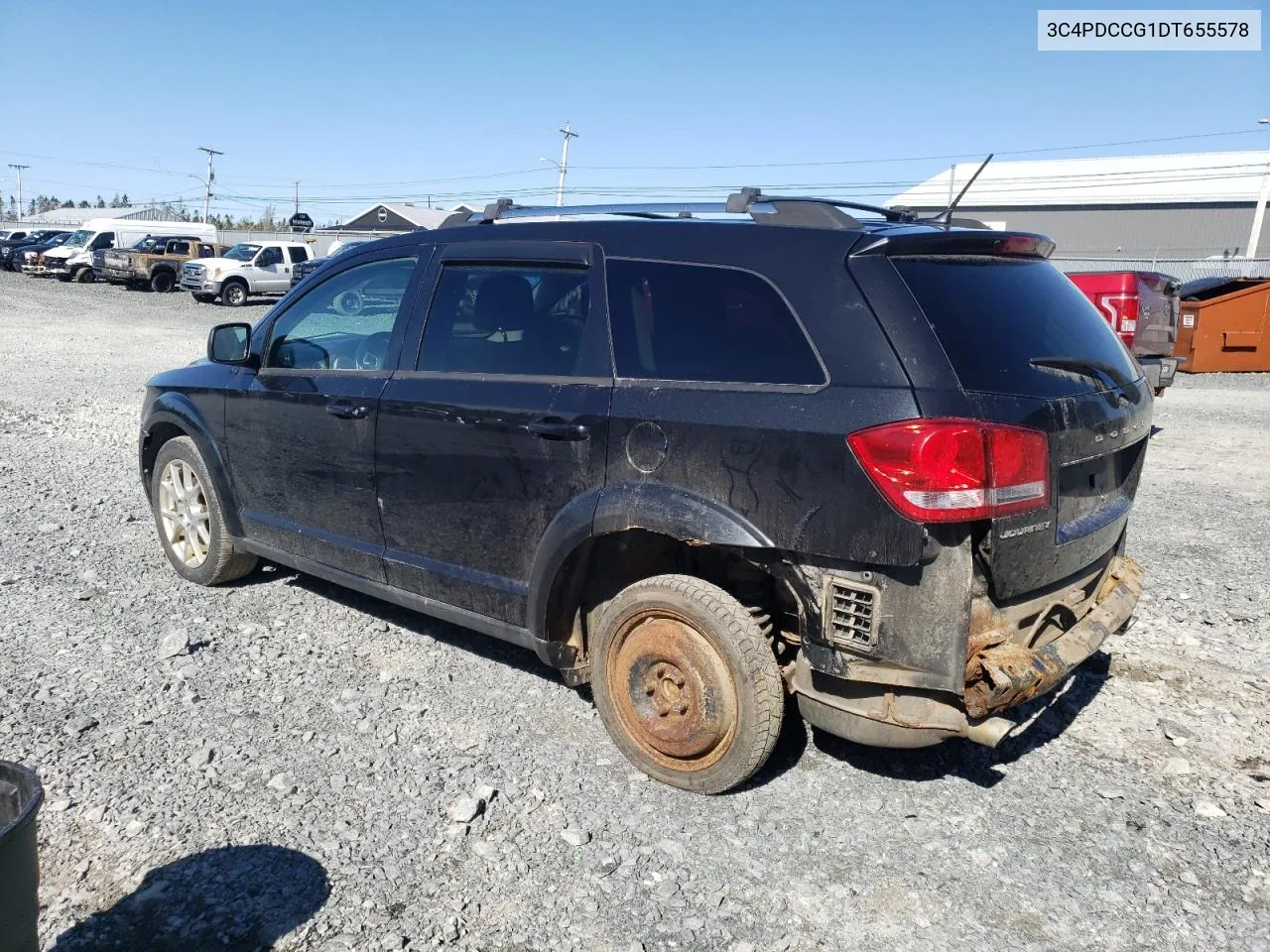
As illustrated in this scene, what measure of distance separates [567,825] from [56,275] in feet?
132

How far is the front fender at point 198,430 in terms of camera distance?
17.0 ft

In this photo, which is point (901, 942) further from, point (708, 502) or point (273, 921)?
point (273, 921)

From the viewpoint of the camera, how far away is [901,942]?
277 centimetres

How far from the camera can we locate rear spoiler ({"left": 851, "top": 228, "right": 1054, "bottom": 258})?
124 inches

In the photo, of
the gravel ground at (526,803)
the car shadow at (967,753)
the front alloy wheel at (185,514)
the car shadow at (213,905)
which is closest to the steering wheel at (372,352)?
the gravel ground at (526,803)

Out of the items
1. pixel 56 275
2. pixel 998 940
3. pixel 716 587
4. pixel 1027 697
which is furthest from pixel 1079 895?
pixel 56 275

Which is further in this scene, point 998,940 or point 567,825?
point 567,825

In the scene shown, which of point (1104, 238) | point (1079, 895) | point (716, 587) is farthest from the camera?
point (1104, 238)

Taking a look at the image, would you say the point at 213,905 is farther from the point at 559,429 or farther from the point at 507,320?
the point at 507,320

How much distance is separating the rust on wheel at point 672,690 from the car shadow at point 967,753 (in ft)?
2.13

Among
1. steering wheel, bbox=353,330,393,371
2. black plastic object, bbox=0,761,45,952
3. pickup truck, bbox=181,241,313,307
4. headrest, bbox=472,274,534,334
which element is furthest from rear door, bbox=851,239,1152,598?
pickup truck, bbox=181,241,313,307

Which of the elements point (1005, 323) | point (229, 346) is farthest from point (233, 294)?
point (1005, 323)

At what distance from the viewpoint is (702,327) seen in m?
3.42

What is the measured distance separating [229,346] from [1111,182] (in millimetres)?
62770
